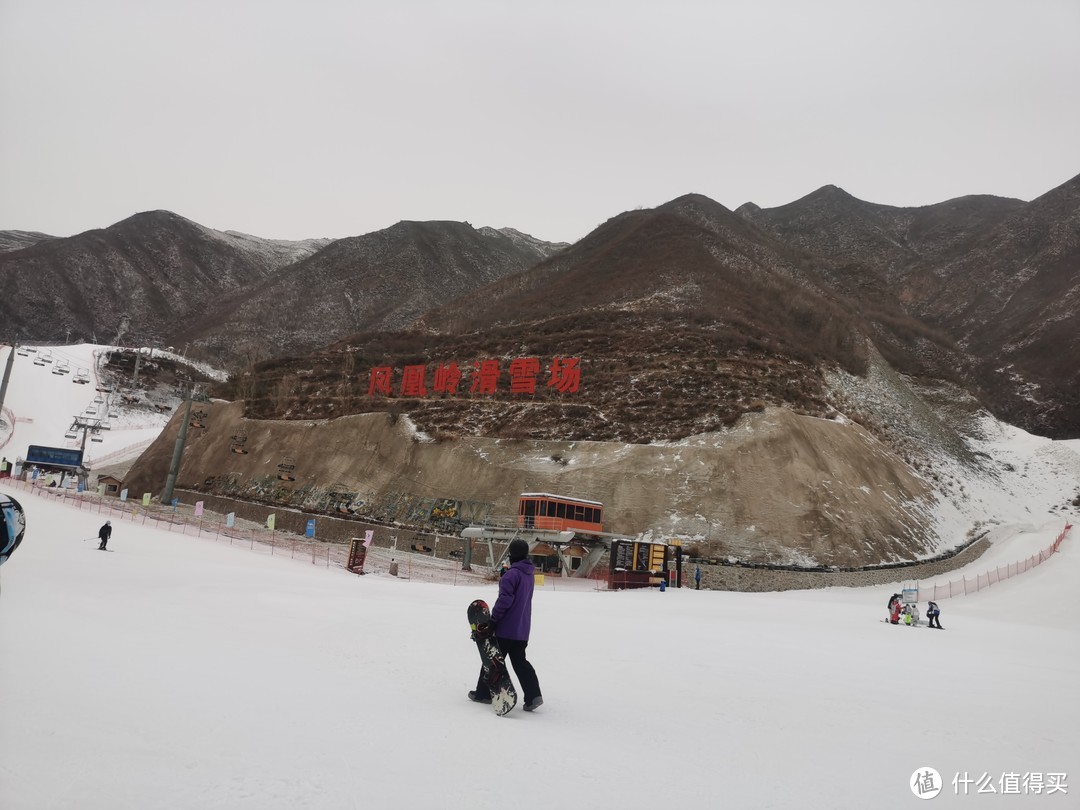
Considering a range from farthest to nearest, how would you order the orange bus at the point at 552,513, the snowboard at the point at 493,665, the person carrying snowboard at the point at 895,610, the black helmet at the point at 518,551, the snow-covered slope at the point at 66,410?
the snow-covered slope at the point at 66,410 → the orange bus at the point at 552,513 → the person carrying snowboard at the point at 895,610 → the black helmet at the point at 518,551 → the snowboard at the point at 493,665

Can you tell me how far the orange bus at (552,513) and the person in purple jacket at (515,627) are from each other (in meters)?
30.3

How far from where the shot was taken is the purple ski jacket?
7309mm

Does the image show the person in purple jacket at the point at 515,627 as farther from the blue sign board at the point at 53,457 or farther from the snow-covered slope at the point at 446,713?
the blue sign board at the point at 53,457

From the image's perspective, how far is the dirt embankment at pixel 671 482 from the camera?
41844 millimetres

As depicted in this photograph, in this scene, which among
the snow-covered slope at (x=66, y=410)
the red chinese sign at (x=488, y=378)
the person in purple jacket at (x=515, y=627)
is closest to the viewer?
the person in purple jacket at (x=515, y=627)

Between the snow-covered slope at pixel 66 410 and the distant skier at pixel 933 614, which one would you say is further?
the snow-covered slope at pixel 66 410

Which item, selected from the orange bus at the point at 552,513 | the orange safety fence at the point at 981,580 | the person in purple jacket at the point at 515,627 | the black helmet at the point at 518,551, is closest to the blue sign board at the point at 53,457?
the orange bus at the point at 552,513

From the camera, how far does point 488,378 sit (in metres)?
60.2

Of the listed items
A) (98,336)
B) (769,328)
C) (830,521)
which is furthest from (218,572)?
(98,336)

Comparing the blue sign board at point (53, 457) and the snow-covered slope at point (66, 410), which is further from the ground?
the snow-covered slope at point (66, 410)

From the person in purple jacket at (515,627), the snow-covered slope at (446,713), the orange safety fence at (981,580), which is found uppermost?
the orange safety fence at (981,580)

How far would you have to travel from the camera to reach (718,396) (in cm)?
5278

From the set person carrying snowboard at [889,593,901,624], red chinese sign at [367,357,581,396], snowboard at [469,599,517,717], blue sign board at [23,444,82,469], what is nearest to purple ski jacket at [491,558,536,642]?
snowboard at [469,599,517,717]

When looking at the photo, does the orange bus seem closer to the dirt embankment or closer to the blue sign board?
the dirt embankment
